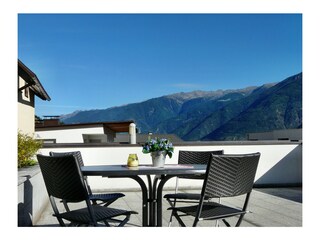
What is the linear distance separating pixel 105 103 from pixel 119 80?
733 inches

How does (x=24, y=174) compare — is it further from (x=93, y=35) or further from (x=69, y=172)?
(x=93, y=35)

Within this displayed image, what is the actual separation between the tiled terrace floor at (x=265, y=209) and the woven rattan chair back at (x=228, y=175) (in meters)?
1.49

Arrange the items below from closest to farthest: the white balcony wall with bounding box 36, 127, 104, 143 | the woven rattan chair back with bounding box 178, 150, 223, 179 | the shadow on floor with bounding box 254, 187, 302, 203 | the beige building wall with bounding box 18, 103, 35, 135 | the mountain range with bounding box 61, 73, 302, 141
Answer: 1. the woven rattan chair back with bounding box 178, 150, 223, 179
2. the shadow on floor with bounding box 254, 187, 302, 203
3. the beige building wall with bounding box 18, 103, 35, 135
4. the white balcony wall with bounding box 36, 127, 104, 143
5. the mountain range with bounding box 61, 73, 302, 141

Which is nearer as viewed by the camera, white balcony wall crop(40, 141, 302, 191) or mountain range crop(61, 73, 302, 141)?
white balcony wall crop(40, 141, 302, 191)

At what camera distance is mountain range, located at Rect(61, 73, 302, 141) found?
105 m

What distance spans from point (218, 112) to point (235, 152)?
12406 cm

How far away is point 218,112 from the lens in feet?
429

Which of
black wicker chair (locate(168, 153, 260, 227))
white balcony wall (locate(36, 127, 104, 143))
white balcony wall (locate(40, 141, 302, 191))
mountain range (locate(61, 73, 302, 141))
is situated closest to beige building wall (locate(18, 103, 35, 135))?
white balcony wall (locate(36, 127, 104, 143))

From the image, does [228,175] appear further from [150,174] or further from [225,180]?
[150,174]

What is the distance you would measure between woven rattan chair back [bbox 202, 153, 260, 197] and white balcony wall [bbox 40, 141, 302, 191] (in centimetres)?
441

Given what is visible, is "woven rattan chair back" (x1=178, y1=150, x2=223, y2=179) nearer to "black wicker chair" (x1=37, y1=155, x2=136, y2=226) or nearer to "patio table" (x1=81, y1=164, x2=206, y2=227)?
"patio table" (x1=81, y1=164, x2=206, y2=227)

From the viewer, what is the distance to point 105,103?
14075 cm

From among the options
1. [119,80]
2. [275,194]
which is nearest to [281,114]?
[119,80]
